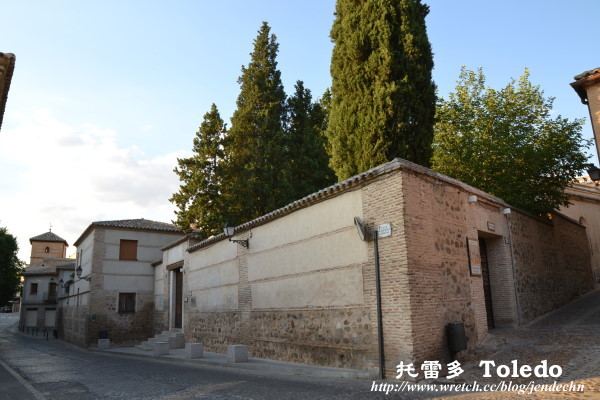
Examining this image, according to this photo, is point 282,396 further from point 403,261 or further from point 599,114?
point 599,114

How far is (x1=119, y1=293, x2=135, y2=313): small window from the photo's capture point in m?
24.4

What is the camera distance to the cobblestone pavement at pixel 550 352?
637cm

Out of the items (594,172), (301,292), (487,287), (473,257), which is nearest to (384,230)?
(473,257)

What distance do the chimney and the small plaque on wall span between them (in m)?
5.78

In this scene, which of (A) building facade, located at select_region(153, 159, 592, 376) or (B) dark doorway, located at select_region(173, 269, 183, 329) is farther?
(B) dark doorway, located at select_region(173, 269, 183, 329)

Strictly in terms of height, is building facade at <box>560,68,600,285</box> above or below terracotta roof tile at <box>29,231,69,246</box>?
below

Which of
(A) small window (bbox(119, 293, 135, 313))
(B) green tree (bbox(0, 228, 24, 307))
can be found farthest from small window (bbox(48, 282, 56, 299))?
(A) small window (bbox(119, 293, 135, 313))

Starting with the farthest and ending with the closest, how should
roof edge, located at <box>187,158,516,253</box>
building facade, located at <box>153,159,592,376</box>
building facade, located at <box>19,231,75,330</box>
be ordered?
building facade, located at <box>19,231,75,330</box>
roof edge, located at <box>187,158,516,253</box>
building facade, located at <box>153,159,592,376</box>

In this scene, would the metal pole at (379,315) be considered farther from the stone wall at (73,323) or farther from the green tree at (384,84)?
the stone wall at (73,323)

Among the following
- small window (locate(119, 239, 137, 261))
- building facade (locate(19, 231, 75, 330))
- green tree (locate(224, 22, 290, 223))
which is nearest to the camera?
green tree (locate(224, 22, 290, 223))

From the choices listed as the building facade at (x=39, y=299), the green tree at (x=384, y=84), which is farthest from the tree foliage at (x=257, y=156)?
the building facade at (x=39, y=299)

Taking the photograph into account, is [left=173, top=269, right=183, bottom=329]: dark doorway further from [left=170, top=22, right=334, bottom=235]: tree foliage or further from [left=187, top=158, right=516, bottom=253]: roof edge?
[left=187, top=158, right=516, bottom=253]: roof edge

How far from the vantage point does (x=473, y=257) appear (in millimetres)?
10172

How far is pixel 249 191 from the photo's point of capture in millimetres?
21078
